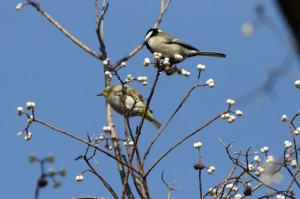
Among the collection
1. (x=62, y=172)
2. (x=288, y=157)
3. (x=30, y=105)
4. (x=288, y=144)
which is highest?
(x=30, y=105)

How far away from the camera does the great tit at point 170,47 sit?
5955 mm

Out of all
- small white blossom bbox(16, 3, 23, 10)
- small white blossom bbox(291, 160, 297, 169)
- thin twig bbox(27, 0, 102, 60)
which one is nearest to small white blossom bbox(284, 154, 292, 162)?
small white blossom bbox(291, 160, 297, 169)

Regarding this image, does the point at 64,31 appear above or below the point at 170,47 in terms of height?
below

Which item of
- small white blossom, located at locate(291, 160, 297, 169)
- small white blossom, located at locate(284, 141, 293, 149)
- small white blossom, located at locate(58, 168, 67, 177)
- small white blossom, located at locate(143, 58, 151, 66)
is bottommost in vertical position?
small white blossom, located at locate(58, 168, 67, 177)

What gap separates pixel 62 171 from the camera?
4.45ft

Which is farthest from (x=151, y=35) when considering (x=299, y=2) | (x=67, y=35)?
(x=299, y=2)

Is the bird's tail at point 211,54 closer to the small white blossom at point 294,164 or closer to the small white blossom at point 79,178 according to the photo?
the small white blossom at point 294,164

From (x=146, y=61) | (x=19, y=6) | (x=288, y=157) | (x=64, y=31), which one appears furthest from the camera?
(x=19, y=6)

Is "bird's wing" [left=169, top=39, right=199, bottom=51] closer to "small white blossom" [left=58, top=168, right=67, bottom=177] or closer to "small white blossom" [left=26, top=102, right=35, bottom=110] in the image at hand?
"small white blossom" [left=26, top=102, right=35, bottom=110]

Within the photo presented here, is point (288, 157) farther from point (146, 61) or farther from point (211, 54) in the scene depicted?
point (211, 54)

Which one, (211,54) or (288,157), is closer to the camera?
(288,157)

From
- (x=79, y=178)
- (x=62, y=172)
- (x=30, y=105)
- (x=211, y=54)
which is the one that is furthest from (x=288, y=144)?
(x=211, y=54)

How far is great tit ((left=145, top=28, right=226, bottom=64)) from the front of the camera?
5955 millimetres

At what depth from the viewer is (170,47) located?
19.7 ft
